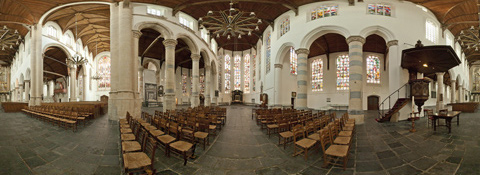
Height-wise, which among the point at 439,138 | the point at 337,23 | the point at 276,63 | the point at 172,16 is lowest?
the point at 439,138

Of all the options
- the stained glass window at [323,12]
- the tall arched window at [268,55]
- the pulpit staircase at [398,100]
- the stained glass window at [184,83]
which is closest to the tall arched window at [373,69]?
the pulpit staircase at [398,100]

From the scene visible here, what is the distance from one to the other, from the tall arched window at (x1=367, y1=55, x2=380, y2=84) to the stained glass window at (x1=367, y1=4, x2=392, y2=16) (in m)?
9.09

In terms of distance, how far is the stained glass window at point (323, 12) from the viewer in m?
12.4

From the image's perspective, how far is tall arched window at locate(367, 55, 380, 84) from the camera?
64.6 ft

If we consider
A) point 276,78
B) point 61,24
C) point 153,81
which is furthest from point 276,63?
point 61,24

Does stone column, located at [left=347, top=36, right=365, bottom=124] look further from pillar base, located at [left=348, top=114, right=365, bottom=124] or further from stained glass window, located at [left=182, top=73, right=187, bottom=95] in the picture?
stained glass window, located at [left=182, top=73, right=187, bottom=95]

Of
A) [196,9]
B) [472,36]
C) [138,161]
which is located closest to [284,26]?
[196,9]

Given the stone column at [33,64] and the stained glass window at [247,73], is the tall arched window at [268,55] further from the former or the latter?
the stone column at [33,64]

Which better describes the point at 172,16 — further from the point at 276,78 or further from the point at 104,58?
the point at 104,58

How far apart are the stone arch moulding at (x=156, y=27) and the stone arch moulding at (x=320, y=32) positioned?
968 cm

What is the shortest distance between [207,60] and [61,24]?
14797 mm

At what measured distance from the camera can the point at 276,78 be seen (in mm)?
17000

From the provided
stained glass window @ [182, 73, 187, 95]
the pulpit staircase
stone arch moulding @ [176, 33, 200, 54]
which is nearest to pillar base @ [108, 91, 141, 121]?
stone arch moulding @ [176, 33, 200, 54]

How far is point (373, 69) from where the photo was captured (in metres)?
19.8
